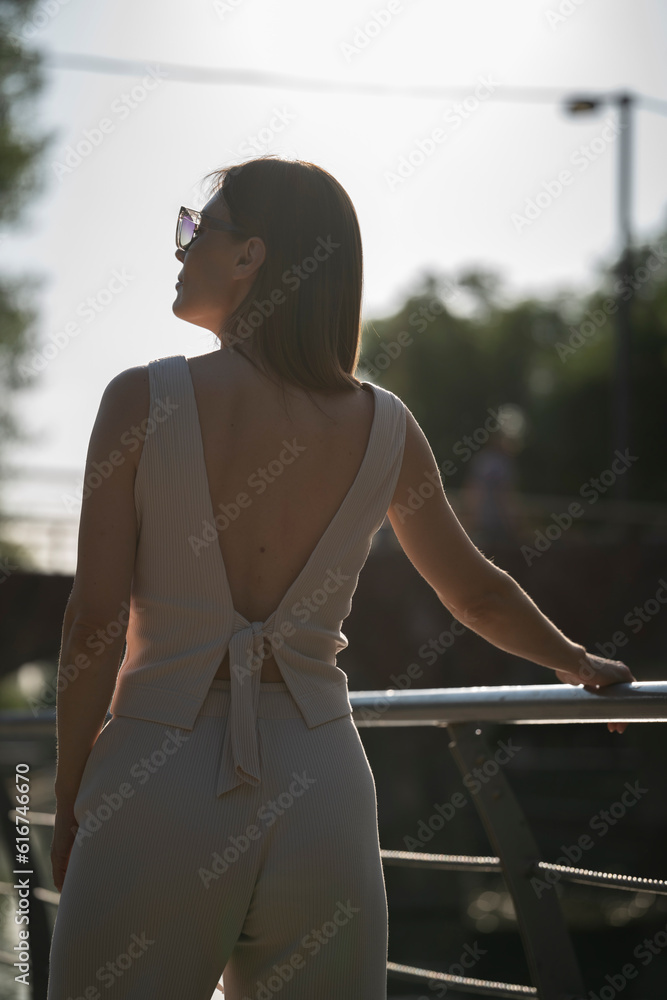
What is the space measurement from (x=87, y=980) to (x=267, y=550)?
1.98ft

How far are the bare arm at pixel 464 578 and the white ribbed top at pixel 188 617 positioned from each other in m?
0.28

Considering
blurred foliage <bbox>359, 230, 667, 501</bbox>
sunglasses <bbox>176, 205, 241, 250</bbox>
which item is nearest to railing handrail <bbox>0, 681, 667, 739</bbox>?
sunglasses <bbox>176, 205, 241, 250</bbox>

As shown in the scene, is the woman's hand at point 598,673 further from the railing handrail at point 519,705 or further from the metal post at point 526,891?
the metal post at point 526,891

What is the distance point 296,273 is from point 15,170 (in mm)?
18460

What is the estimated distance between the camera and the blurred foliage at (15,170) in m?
16.6

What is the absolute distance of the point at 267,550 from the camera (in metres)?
1.47

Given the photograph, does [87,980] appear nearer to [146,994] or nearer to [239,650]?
[146,994]

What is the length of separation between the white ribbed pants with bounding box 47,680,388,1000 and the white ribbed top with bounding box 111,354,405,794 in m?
0.03

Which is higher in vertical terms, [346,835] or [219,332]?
[219,332]

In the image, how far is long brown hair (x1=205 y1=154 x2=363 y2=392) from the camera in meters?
1.55

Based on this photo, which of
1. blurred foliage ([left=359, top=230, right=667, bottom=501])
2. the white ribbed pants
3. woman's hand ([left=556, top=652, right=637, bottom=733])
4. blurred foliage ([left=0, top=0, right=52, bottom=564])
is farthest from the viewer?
blurred foliage ([left=359, top=230, right=667, bottom=501])

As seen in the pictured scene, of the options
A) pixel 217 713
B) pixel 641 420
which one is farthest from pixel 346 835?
pixel 641 420

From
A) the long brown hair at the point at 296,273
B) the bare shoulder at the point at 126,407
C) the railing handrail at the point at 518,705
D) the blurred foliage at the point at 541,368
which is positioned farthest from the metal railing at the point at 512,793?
the blurred foliage at the point at 541,368

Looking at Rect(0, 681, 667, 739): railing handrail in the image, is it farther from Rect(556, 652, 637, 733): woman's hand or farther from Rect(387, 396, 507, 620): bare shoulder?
Rect(387, 396, 507, 620): bare shoulder
